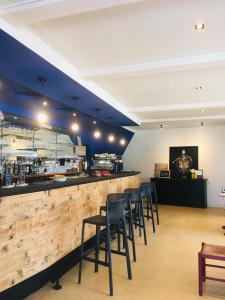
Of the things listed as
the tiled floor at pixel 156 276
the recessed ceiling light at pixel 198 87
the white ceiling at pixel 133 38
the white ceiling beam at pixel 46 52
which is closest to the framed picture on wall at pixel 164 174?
the tiled floor at pixel 156 276

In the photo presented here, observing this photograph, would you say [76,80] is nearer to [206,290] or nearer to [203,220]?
[206,290]

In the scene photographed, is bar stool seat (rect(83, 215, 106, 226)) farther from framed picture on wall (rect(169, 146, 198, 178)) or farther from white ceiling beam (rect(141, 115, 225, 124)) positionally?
framed picture on wall (rect(169, 146, 198, 178))

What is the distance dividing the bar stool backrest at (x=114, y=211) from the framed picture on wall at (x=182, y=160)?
587 centimetres

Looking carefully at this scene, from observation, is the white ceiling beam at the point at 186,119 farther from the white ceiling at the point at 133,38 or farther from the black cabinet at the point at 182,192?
the white ceiling at the point at 133,38

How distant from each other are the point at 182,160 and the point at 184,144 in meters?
0.56

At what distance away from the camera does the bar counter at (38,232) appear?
2.43 metres

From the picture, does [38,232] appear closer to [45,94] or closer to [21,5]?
[21,5]

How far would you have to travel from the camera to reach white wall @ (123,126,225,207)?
8.29 metres

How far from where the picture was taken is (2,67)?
3117 mm

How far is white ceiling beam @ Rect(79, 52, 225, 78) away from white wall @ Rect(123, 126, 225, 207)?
5.50 meters

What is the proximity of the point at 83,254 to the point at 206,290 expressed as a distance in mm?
1495

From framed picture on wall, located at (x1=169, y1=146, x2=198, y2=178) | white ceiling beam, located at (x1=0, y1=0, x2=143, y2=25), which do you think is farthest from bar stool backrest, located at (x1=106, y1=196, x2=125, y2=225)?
framed picture on wall, located at (x1=169, y1=146, x2=198, y2=178)

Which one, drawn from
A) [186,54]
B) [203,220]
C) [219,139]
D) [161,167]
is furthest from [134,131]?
[186,54]

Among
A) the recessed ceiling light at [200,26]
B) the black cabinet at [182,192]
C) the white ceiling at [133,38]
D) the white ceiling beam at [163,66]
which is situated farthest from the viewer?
the black cabinet at [182,192]
